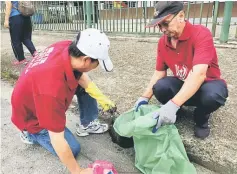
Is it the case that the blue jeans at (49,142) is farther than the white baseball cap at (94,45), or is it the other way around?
the blue jeans at (49,142)

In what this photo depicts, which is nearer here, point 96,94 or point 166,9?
point 166,9

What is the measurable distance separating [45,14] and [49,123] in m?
6.80

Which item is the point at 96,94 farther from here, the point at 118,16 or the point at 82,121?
the point at 118,16

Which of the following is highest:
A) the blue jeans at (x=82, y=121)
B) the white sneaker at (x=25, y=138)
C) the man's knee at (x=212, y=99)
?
the man's knee at (x=212, y=99)

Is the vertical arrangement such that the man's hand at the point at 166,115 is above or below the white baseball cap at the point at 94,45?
below

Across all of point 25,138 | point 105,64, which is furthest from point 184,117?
point 25,138

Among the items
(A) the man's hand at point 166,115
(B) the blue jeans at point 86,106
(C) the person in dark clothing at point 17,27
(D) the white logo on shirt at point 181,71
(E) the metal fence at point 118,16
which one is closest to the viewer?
(A) the man's hand at point 166,115

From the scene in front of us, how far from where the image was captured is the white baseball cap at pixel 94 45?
1.60 metres

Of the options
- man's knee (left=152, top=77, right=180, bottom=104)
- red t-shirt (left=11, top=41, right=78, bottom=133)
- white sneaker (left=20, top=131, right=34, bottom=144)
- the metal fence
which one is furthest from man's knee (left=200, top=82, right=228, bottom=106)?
the metal fence

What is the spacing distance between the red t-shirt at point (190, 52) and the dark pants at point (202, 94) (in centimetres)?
8

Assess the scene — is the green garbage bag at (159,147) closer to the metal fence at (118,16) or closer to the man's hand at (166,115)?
the man's hand at (166,115)

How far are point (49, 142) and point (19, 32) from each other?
7.91 feet

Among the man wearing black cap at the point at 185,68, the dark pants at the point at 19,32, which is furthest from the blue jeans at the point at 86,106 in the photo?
the dark pants at the point at 19,32

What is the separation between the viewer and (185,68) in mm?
2043
